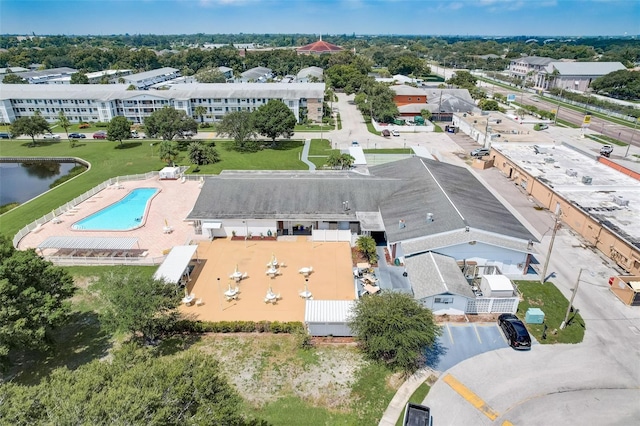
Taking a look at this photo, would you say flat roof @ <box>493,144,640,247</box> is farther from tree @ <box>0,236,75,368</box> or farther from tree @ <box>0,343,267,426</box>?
tree @ <box>0,236,75,368</box>

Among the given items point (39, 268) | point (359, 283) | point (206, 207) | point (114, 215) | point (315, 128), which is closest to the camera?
point (39, 268)

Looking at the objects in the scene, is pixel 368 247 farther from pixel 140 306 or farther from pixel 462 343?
pixel 140 306

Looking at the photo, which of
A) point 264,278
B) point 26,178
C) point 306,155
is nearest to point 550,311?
point 264,278

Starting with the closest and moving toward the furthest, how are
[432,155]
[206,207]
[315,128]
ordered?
[206,207]
[432,155]
[315,128]

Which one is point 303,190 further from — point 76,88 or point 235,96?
point 76,88

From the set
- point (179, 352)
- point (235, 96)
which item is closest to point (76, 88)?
point (235, 96)

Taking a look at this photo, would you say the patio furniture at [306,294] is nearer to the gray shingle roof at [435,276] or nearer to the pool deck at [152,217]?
the gray shingle roof at [435,276]
